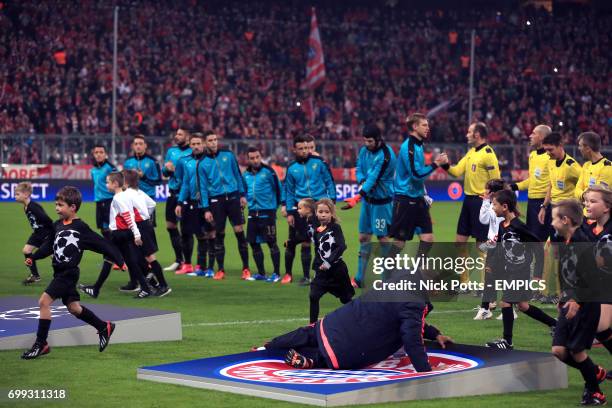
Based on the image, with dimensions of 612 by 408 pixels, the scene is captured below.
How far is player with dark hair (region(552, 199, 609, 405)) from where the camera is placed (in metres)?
8.16

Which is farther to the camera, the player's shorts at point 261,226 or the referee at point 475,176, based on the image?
the player's shorts at point 261,226

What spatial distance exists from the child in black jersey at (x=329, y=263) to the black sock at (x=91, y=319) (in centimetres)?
227

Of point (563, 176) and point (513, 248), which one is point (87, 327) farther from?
point (563, 176)

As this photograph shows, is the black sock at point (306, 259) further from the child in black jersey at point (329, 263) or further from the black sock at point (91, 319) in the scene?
the black sock at point (91, 319)

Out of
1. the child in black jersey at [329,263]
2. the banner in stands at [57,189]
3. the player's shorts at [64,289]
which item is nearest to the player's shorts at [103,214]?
the child in black jersey at [329,263]

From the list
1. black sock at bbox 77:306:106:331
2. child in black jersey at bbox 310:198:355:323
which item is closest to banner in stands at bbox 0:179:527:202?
child in black jersey at bbox 310:198:355:323

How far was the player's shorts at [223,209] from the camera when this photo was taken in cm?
1708

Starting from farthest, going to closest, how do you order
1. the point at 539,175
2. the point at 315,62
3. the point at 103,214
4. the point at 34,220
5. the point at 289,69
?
the point at 289,69 < the point at 315,62 < the point at 103,214 < the point at 34,220 < the point at 539,175

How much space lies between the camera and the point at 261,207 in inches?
674

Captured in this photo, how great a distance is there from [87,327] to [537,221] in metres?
6.44

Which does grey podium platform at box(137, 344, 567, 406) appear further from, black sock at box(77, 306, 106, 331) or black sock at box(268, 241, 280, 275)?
black sock at box(268, 241, 280, 275)

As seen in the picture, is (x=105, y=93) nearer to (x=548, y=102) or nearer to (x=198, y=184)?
(x=548, y=102)

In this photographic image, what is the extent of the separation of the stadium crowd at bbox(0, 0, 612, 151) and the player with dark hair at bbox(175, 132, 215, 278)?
20331 millimetres

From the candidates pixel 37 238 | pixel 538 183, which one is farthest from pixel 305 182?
pixel 37 238
